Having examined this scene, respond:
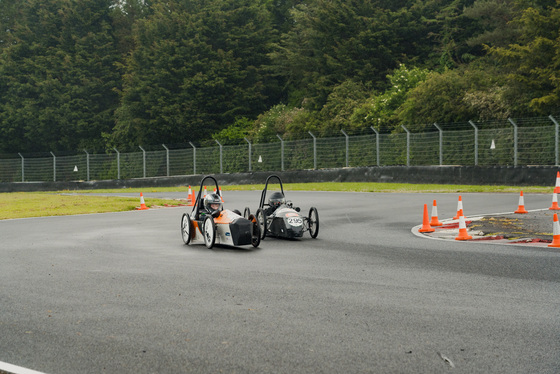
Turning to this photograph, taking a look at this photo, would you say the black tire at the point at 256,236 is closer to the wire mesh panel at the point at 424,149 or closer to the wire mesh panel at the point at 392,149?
the wire mesh panel at the point at 424,149

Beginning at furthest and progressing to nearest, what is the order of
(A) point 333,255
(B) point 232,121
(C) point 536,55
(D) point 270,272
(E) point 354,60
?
1. (B) point 232,121
2. (E) point 354,60
3. (C) point 536,55
4. (A) point 333,255
5. (D) point 270,272

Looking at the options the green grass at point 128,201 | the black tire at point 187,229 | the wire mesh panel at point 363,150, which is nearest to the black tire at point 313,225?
the black tire at point 187,229

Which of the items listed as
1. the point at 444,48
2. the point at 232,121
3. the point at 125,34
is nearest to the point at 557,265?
the point at 444,48

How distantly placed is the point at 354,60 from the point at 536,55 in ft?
63.3

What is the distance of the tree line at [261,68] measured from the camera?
35.8 meters

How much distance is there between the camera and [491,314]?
22.1 feet

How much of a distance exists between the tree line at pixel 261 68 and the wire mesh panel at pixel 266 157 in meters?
5.85

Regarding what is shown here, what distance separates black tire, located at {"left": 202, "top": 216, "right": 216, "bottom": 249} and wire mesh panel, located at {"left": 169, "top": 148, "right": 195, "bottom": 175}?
29028mm

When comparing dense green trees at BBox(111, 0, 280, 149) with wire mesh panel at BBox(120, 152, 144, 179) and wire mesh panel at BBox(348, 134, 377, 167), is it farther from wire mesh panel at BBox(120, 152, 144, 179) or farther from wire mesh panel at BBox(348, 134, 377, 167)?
wire mesh panel at BBox(348, 134, 377, 167)

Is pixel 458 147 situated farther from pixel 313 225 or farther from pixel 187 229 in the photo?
pixel 187 229

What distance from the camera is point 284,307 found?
7180 mm

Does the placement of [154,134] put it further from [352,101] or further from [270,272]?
[270,272]

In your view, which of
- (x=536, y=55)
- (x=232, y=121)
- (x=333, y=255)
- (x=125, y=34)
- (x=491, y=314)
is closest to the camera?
(x=491, y=314)

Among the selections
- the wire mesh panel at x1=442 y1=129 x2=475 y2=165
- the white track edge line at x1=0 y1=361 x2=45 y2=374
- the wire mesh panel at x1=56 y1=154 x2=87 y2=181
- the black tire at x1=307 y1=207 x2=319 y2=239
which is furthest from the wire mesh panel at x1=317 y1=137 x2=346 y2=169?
the white track edge line at x1=0 y1=361 x2=45 y2=374
